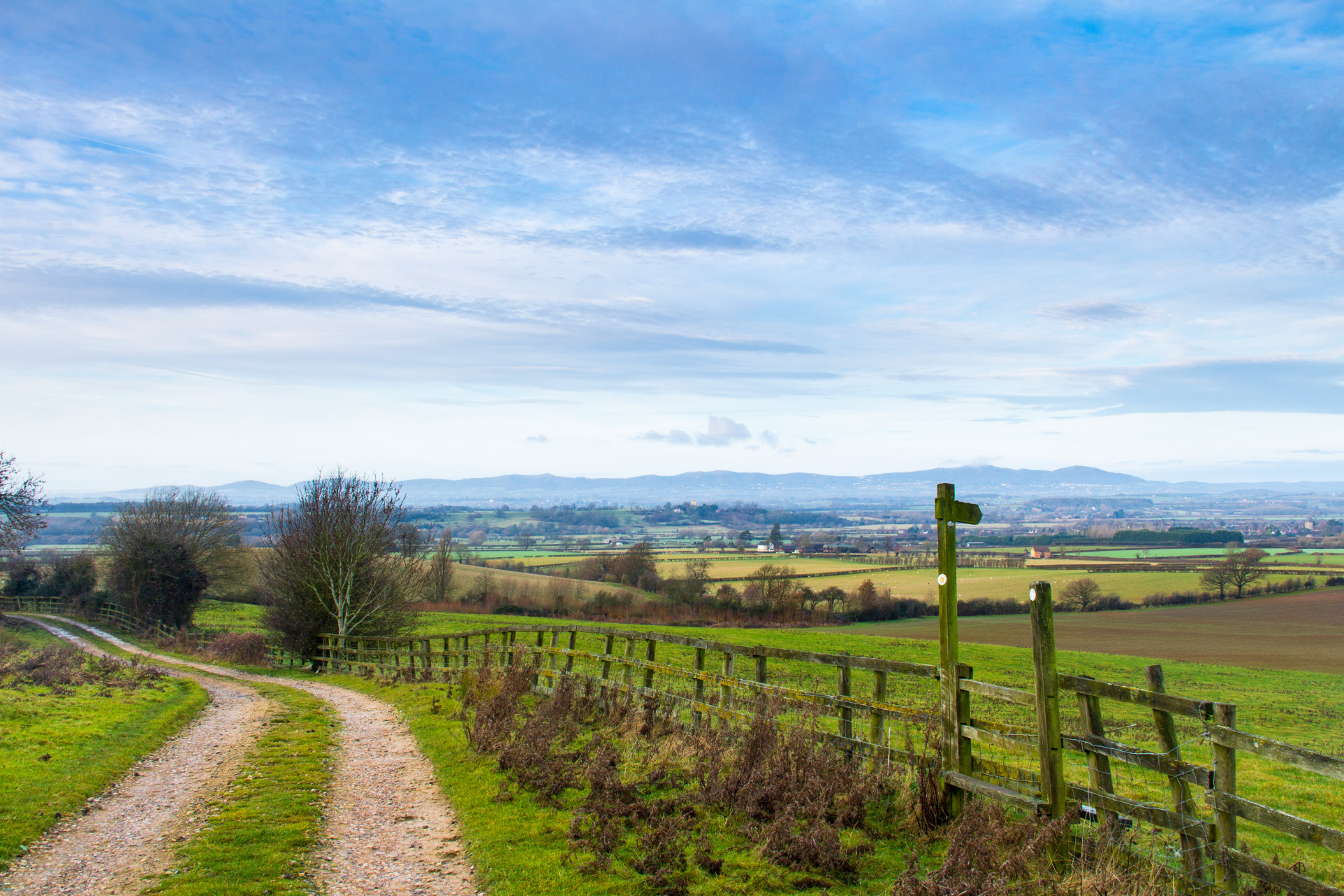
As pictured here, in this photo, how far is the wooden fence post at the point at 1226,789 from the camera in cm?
546

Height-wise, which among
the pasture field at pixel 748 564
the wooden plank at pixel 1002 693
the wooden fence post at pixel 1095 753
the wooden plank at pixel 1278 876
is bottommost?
the pasture field at pixel 748 564

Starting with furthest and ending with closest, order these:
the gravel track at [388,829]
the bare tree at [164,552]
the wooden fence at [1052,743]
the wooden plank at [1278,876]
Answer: the bare tree at [164,552]
the gravel track at [388,829]
the wooden fence at [1052,743]
the wooden plank at [1278,876]

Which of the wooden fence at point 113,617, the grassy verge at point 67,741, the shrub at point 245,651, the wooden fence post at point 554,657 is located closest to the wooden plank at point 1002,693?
the wooden fence post at point 554,657

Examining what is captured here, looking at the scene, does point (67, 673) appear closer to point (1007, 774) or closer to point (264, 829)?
point (264, 829)

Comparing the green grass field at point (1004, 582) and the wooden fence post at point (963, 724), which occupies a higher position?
the wooden fence post at point (963, 724)

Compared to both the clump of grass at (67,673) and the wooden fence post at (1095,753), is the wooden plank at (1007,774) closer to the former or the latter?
the wooden fence post at (1095,753)

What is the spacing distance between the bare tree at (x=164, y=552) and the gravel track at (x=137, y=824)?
38350 millimetres

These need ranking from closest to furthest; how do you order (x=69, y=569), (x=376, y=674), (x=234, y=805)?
(x=234, y=805)
(x=376, y=674)
(x=69, y=569)

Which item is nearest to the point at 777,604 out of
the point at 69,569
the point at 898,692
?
the point at 898,692

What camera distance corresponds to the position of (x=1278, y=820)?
5.14 metres

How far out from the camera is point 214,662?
3130 centimetres

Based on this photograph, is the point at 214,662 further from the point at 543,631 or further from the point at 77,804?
the point at 77,804

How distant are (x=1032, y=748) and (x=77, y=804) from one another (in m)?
10.2

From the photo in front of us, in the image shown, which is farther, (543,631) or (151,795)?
(543,631)
